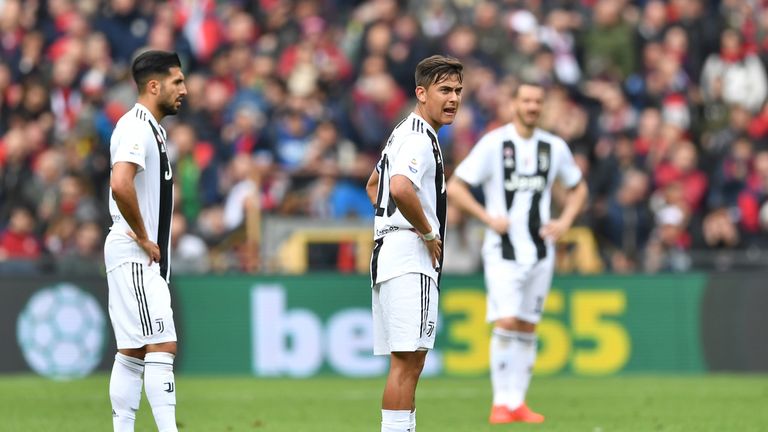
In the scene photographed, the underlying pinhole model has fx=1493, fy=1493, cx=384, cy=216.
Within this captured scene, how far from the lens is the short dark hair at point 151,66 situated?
9.59 meters

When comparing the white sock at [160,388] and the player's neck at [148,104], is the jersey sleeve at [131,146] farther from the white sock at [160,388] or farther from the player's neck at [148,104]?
the white sock at [160,388]

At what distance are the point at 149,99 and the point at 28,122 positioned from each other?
1170 centimetres

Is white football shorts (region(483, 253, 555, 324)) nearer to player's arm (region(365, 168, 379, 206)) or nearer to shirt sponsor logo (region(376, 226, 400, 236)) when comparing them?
player's arm (region(365, 168, 379, 206))

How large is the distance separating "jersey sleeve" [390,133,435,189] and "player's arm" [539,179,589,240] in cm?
392

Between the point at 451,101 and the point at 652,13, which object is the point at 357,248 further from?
the point at 451,101

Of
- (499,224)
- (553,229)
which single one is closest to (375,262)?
(499,224)

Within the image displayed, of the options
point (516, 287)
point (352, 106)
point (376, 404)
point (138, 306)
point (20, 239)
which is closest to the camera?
point (138, 306)

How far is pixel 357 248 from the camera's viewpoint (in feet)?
63.4

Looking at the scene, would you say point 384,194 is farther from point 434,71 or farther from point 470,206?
point 470,206

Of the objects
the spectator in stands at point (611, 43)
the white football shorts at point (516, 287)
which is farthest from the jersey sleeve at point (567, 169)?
the spectator in stands at point (611, 43)

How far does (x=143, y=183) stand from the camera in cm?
945

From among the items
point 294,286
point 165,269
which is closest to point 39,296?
point 294,286

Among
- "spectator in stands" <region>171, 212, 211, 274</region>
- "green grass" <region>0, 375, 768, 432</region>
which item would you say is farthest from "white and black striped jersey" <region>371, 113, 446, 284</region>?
"spectator in stands" <region>171, 212, 211, 274</region>

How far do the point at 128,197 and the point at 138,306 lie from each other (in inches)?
28.0
